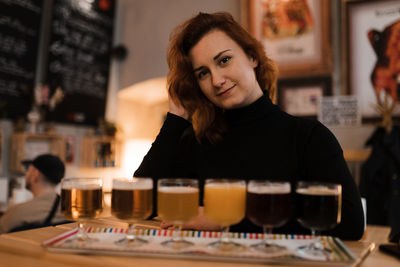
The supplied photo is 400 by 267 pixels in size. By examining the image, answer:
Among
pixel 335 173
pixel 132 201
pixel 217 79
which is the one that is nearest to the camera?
pixel 132 201

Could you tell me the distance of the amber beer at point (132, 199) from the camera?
1.03 m

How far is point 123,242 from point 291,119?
84 cm

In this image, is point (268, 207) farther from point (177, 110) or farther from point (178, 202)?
point (177, 110)

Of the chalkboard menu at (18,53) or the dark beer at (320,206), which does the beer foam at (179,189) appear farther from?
the chalkboard menu at (18,53)

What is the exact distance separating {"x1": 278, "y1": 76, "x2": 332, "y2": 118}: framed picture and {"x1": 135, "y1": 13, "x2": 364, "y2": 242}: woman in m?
2.30

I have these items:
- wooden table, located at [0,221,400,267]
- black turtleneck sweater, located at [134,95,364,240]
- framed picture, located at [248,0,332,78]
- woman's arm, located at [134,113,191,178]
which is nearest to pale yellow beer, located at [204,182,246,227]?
wooden table, located at [0,221,400,267]

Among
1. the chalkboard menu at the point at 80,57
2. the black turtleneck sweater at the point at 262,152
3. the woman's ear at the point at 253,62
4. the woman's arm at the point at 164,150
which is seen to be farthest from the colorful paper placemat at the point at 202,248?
the chalkboard menu at the point at 80,57

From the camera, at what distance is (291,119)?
5.10ft

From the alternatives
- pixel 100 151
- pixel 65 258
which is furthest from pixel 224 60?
pixel 100 151

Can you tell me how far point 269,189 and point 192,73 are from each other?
2.77 feet

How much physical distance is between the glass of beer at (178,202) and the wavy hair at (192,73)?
613 millimetres

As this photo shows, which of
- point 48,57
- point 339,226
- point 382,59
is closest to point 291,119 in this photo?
point 339,226

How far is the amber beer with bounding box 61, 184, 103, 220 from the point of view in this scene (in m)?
1.09

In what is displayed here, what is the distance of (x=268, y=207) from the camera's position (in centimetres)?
99
